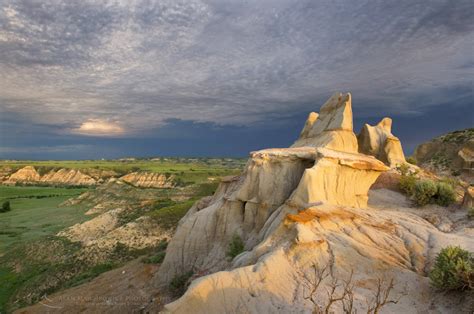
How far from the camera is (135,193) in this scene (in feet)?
237

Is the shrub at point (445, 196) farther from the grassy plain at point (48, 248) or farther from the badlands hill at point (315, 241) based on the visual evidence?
the grassy plain at point (48, 248)

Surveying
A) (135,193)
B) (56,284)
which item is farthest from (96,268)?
(135,193)

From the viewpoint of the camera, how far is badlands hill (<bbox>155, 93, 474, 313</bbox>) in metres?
11.8

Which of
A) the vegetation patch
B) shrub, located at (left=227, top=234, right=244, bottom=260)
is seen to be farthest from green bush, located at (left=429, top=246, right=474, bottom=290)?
shrub, located at (left=227, top=234, right=244, bottom=260)

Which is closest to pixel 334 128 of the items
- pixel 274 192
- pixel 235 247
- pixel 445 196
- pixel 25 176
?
pixel 445 196

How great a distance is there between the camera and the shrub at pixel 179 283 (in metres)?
20.8

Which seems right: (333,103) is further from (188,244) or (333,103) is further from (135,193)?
(135,193)

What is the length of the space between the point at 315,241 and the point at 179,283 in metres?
10.9

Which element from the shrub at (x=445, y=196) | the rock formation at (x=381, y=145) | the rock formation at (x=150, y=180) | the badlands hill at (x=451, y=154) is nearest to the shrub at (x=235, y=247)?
the shrub at (x=445, y=196)

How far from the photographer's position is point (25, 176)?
138625mm

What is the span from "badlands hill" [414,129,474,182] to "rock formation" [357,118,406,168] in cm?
1586

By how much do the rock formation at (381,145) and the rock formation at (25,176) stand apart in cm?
14009

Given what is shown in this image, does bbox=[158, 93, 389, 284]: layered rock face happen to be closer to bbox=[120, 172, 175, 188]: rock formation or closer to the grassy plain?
the grassy plain

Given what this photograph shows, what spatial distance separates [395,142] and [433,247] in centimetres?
1904
